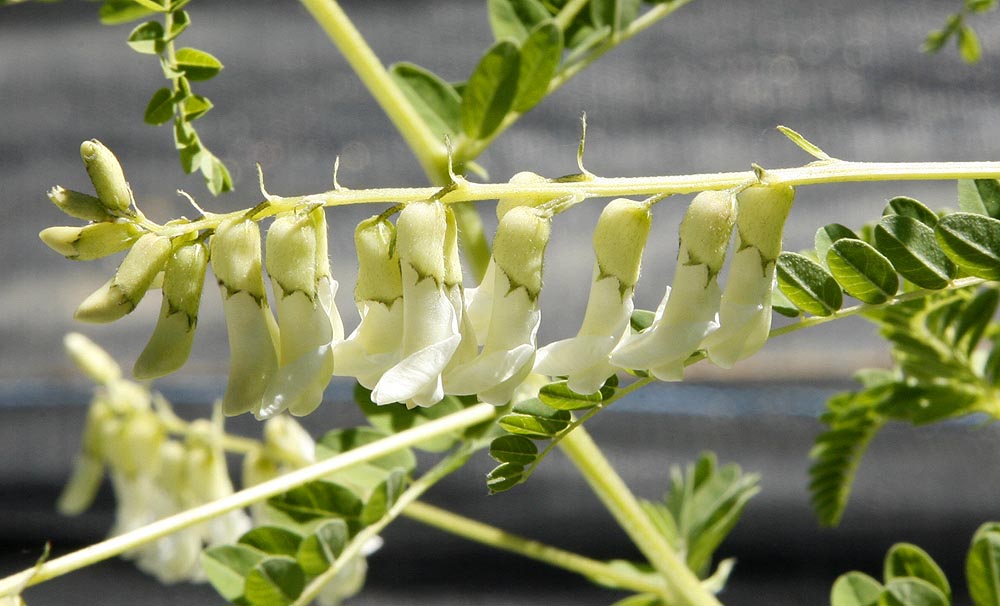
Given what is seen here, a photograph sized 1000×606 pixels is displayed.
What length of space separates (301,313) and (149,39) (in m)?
0.20

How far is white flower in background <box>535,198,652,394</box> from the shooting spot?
35cm

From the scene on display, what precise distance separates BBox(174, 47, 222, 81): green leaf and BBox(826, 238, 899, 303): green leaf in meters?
0.29

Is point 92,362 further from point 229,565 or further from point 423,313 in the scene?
point 423,313

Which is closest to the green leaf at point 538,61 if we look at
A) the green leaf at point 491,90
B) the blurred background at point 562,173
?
the green leaf at point 491,90

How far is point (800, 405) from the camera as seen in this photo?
170cm

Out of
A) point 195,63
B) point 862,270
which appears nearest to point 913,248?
point 862,270

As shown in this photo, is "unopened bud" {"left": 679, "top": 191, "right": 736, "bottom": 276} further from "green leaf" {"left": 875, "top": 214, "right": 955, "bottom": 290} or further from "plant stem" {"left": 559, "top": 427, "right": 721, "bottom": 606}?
"plant stem" {"left": 559, "top": 427, "right": 721, "bottom": 606}

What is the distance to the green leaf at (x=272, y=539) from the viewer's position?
527mm

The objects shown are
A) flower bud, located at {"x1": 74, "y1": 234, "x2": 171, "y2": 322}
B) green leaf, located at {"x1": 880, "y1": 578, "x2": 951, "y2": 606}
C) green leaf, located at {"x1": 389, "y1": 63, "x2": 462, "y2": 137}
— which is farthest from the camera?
green leaf, located at {"x1": 389, "y1": 63, "x2": 462, "y2": 137}

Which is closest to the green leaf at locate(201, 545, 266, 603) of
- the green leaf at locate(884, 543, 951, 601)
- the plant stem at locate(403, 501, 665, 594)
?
the plant stem at locate(403, 501, 665, 594)

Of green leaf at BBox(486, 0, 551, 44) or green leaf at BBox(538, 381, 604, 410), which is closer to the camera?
green leaf at BBox(538, 381, 604, 410)

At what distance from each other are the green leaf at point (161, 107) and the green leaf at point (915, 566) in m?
0.39

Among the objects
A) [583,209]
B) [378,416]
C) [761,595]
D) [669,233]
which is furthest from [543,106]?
[378,416]

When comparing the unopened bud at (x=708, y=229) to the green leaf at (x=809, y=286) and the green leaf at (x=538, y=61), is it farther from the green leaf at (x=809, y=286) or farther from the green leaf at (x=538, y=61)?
the green leaf at (x=538, y=61)
